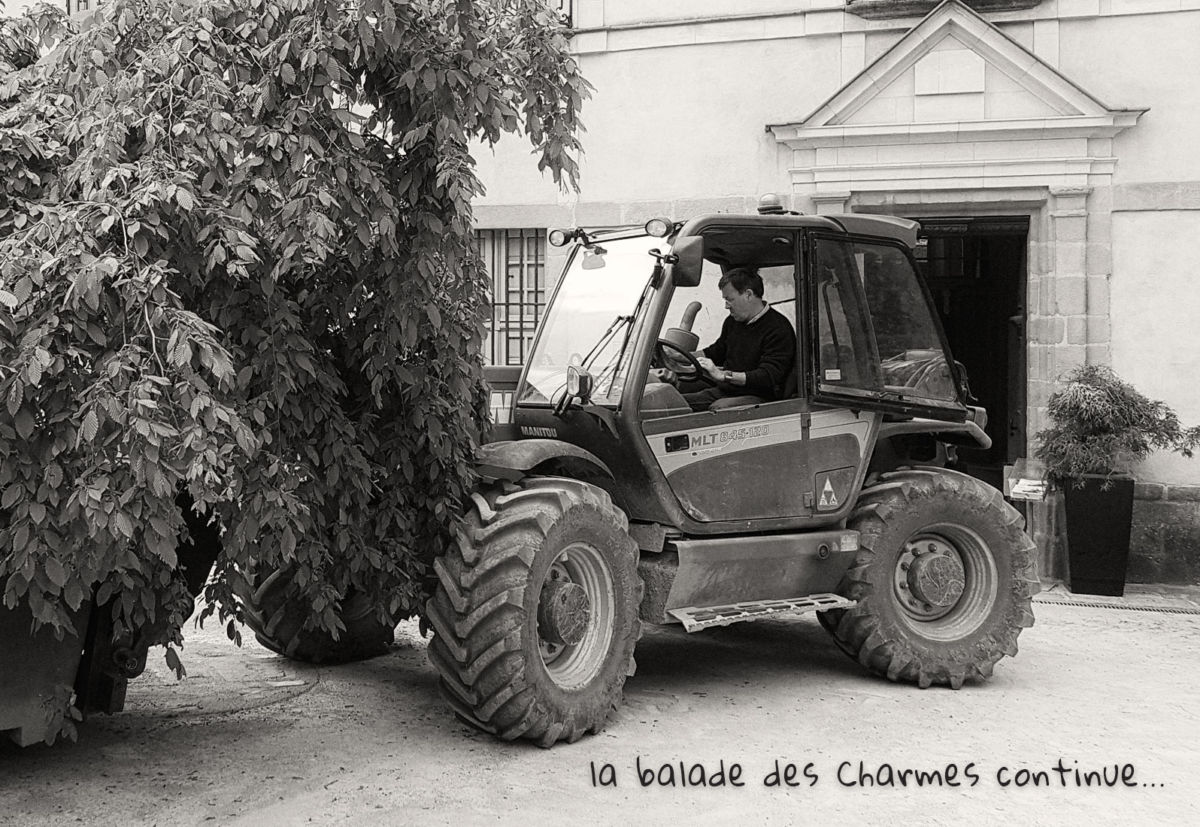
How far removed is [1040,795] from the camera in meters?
5.12

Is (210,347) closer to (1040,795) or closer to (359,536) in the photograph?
(359,536)

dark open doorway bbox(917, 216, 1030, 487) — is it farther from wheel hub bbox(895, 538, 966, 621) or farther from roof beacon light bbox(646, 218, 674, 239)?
roof beacon light bbox(646, 218, 674, 239)

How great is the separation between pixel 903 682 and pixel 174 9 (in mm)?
4760

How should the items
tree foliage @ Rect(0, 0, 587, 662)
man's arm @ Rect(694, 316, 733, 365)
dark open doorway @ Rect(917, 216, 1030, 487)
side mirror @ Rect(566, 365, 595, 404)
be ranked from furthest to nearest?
dark open doorway @ Rect(917, 216, 1030, 487) → man's arm @ Rect(694, 316, 733, 365) → side mirror @ Rect(566, 365, 595, 404) → tree foliage @ Rect(0, 0, 587, 662)

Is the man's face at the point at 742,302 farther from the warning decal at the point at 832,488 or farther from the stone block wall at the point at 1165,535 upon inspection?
the stone block wall at the point at 1165,535

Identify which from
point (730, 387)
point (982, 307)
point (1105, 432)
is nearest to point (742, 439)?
point (730, 387)

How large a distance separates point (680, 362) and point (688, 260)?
837mm

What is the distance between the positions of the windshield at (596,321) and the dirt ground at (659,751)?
5.20 ft

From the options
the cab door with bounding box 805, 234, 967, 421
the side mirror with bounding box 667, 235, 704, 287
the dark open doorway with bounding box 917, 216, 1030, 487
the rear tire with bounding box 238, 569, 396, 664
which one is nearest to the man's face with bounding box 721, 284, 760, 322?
the cab door with bounding box 805, 234, 967, 421

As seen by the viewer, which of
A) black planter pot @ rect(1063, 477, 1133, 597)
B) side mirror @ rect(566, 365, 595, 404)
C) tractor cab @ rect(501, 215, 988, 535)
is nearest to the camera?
side mirror @ rect(566, 365, 595, 404)

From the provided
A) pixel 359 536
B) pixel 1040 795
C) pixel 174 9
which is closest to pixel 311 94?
pixel 174 9

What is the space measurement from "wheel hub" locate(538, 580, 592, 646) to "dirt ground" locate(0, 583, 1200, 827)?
0.47m

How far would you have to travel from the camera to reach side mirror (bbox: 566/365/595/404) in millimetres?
6062

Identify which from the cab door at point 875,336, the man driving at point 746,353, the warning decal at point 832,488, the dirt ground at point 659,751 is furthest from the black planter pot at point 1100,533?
the man driving at point 746,353
